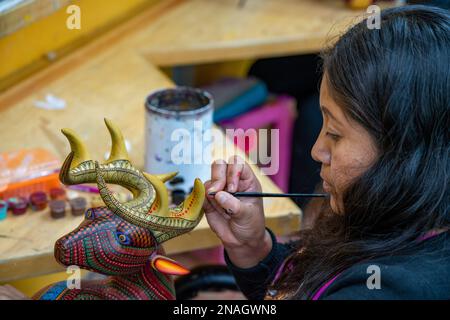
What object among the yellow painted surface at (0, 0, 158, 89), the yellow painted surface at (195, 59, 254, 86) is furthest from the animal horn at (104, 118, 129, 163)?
the yellow painted surface at (195, 59, 254, 86)

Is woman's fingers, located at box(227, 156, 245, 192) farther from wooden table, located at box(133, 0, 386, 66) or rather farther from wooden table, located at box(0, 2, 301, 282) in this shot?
wooden table, located at box(133, 0, 386, 66)

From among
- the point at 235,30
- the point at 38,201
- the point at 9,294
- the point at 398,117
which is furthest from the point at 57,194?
the point at 235,30

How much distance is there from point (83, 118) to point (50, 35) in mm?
327

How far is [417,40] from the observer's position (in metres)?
0.83

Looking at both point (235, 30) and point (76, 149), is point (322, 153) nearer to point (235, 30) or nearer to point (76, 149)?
point (76, 149)

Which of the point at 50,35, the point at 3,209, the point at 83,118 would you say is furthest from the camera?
the point at 50,35

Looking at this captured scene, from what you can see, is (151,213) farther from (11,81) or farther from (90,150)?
(11,81)

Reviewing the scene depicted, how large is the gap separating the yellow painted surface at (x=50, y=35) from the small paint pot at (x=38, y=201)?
0.50m

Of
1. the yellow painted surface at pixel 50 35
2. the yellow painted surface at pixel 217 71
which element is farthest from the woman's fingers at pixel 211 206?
the yellow painted surface at pixel 217 71

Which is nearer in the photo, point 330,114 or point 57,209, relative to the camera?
point 330,114

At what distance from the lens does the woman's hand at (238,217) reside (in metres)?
1.10

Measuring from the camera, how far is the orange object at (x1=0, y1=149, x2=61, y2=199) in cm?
124

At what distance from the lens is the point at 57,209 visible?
1.19 metres
